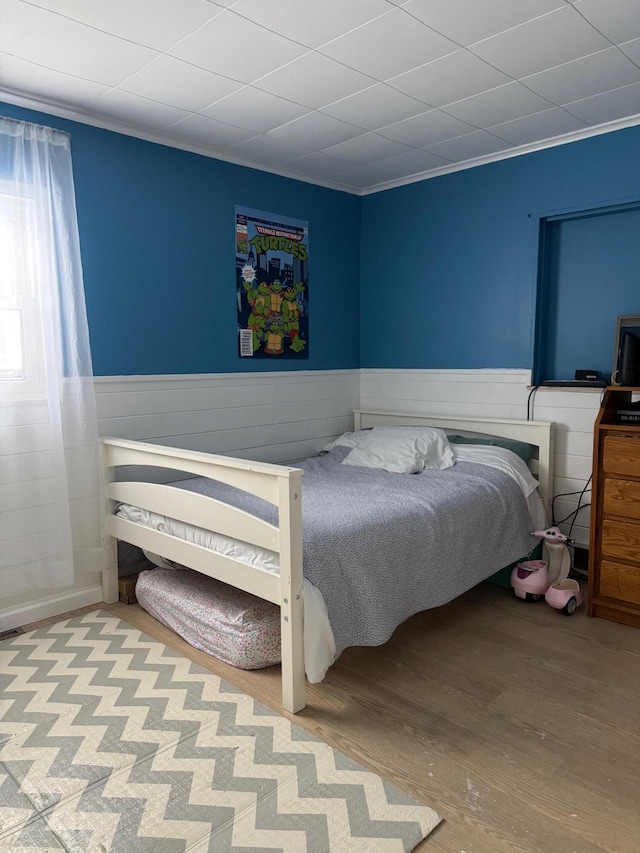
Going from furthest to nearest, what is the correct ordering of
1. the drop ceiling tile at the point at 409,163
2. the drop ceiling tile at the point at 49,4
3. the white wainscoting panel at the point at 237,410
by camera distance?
the drop ceiling tile at the point at 409,163, the white wainscoting panel at the point at 237,410, the drop ceiling tile at the point at 49,4

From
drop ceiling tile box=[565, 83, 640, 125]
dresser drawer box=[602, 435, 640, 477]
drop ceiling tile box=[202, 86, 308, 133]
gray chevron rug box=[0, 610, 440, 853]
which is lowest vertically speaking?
gray chevron rug box=[0, 610, 440, 853]

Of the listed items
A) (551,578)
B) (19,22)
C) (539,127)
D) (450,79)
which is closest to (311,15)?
(450,79)

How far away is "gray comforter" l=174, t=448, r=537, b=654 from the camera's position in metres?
2.05

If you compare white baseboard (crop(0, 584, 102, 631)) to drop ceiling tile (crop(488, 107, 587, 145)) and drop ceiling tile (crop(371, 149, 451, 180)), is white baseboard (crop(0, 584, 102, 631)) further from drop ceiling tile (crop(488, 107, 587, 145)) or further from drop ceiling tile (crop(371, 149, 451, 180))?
drop ceiling tile (crop(488, 107, 587, 145))

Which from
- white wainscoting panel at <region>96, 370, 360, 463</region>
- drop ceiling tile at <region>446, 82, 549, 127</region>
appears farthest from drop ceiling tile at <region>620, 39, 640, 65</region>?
A: white wainscoting panel at <region>96, 370, 360, 463</region>

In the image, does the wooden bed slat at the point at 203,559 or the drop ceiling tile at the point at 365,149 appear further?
the drop ceiling tile at the point at 365,149

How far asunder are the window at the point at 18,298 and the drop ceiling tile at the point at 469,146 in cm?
201

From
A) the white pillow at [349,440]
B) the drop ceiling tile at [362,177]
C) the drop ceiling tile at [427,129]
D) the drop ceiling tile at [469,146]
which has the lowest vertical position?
the white pillow at [349,440]

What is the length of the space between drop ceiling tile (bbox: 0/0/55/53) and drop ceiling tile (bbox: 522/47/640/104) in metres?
1.75

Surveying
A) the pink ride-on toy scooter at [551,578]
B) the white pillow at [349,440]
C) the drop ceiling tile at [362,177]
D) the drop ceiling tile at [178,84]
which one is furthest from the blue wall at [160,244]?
the pink ride-on toy scooter at [551,578]

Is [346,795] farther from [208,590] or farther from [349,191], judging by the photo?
[349,191]

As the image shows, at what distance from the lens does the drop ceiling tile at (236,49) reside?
199cm

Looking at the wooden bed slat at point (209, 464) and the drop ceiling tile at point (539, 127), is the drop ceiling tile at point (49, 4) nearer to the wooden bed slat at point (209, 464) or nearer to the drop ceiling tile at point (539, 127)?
the wooden bed slat at point (209, 464)

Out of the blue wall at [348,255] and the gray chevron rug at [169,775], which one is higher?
the blue wall at [348,255]
